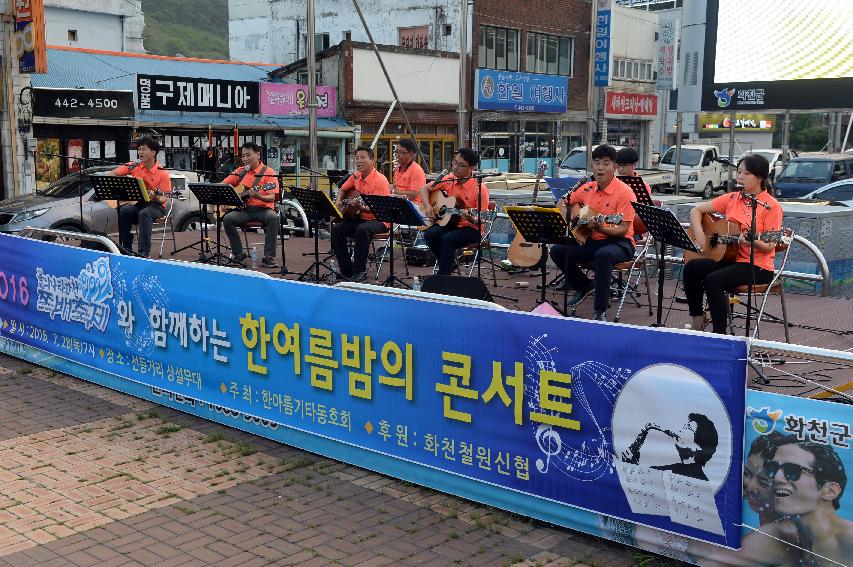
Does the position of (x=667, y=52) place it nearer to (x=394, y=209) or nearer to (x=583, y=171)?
(x=583, y=171)

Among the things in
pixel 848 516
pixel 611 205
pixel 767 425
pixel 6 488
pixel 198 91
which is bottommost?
pixel 6 488

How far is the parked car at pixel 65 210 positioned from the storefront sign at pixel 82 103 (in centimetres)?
787

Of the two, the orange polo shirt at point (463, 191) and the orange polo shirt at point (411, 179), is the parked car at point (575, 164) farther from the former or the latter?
the orange polo shirt at point (463, 191)

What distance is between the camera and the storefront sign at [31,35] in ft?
70.5

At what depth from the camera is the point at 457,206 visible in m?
11.3

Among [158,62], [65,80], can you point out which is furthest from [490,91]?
[65,80]

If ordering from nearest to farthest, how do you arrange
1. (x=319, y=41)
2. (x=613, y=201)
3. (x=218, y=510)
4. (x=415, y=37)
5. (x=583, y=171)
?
(x=218, y=510)
(x=613, y=201)
(x=583, y=171)
(x=415, y=37)
(x=319, y=41)

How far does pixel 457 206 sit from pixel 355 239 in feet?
4.60

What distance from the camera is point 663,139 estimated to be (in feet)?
199

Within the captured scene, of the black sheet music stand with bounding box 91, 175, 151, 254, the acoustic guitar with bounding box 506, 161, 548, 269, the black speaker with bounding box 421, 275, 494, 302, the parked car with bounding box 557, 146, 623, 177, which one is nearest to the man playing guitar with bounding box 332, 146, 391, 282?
the acoustic guitar with bounding box 506, 161, 548, 269

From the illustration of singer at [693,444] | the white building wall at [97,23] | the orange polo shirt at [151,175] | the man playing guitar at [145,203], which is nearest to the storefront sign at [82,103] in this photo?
the orange polo shirt at [151,175]

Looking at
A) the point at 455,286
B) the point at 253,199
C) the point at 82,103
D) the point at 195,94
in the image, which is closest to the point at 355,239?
the point at 253,199

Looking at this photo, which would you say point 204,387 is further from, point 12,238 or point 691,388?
point 691,388

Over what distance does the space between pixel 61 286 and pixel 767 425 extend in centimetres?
675
